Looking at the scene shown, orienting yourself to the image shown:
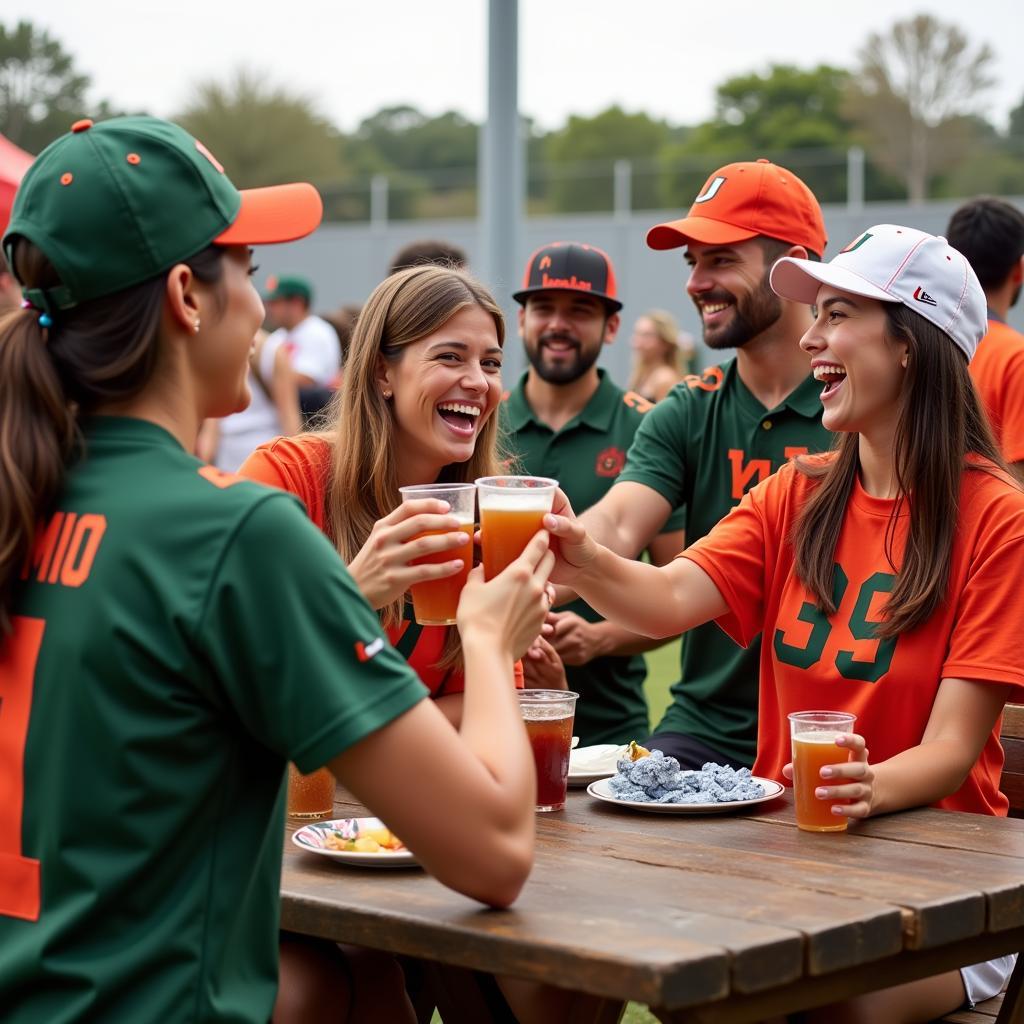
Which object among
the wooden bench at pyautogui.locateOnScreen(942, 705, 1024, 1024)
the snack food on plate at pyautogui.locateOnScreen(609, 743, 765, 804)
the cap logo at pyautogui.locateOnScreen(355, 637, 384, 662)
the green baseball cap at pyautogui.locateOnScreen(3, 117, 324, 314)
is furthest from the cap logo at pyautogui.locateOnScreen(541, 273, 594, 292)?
the cap logo at pyautogui.locateOnScreen(355, 637, 384, 662)

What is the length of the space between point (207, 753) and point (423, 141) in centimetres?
5132

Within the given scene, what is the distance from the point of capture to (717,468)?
15.0 feet

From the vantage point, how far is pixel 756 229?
4652 mm

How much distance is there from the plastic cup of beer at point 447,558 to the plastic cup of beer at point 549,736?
0.24 m

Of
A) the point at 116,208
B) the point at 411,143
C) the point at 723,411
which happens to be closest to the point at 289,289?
the point at 723,411

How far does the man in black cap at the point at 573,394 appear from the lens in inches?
216

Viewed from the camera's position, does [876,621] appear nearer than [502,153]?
Yes

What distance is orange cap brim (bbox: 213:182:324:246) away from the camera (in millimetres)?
1949

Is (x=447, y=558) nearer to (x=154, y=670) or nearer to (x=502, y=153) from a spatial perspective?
(x=154, y=670)

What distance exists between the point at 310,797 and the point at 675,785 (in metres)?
0.70

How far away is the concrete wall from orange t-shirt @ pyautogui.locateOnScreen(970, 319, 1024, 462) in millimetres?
13494

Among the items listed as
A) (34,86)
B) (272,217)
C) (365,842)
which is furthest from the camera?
(34,86)

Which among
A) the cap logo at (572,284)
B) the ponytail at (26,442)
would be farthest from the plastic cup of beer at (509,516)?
the cap logo at (572,284)

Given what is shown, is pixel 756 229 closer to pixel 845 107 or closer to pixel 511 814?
pixel 511 814
